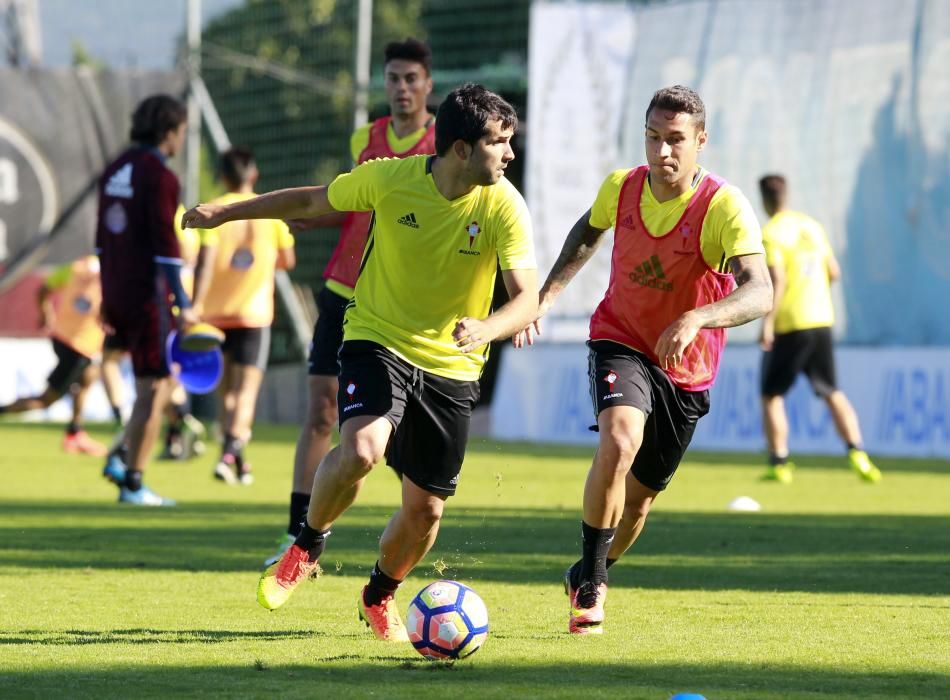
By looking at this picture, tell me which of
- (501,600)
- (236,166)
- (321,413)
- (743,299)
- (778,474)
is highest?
(743,299)

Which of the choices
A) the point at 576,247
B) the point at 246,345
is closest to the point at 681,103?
the point at 576,247

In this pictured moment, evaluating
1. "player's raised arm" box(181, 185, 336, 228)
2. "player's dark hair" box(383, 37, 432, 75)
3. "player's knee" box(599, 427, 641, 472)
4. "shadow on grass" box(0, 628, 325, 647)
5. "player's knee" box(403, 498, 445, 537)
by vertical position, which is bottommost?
"shadow on grass" box(0, 628, 325, 647)

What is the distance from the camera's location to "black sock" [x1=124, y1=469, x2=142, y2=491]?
38.5 feet

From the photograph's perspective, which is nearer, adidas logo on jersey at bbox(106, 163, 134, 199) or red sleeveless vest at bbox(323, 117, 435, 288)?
red sleeveless vest at bbox(323, 117, 435, 288)

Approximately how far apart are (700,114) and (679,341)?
120 cm

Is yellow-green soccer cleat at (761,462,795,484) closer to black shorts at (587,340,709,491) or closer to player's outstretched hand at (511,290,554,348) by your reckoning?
black shorts at (587,340,709,491)

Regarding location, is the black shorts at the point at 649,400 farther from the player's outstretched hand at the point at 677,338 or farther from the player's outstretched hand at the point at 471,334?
the player's outstretched hand at the point at 471,334

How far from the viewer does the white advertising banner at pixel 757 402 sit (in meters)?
18.5

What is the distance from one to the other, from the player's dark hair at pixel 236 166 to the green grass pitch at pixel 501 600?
7.57 ft

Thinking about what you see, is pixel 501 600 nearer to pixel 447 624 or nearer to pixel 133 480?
pixel 447 624

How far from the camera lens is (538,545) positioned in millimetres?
9883

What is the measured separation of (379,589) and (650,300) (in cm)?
154

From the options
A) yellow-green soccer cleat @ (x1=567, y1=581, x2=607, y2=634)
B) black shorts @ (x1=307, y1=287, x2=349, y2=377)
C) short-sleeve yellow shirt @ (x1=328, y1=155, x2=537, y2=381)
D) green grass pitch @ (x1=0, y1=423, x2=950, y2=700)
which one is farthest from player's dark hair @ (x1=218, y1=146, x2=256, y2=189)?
yellow-green soccer cleat @ (x1=567, y1=581, x2=607, y2=634)

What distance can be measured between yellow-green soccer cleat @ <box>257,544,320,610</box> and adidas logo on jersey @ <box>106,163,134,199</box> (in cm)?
557
